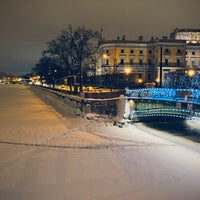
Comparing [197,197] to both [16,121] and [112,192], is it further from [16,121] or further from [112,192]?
[16,121]

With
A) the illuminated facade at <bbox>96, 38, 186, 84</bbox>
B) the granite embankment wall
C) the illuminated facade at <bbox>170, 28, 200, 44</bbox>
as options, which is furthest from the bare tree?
the illuminated facade at <bbox>170, 28, 200, 44</bbox>

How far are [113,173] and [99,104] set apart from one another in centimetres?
1265

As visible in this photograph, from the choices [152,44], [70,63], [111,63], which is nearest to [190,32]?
[152,44]

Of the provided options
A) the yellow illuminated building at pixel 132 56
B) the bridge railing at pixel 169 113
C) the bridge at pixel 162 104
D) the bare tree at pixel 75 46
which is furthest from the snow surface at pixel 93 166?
the yellow illuminated building at pixel 132 56

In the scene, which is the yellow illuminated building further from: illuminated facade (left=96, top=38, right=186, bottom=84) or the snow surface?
the snow surface

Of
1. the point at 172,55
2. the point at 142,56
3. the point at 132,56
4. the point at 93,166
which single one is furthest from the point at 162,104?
the point at 142,56

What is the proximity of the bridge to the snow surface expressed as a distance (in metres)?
2.04

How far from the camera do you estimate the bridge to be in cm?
1585

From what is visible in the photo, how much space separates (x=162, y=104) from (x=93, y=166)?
11.0 metres

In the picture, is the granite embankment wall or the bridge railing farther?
the granite embankment wall

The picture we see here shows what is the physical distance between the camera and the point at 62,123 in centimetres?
1770

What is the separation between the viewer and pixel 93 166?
31.1 ft

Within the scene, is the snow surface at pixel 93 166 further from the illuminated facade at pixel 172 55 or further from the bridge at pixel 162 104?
the illuminated facade at pixel 172 55

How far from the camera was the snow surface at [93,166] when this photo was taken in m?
7.32
